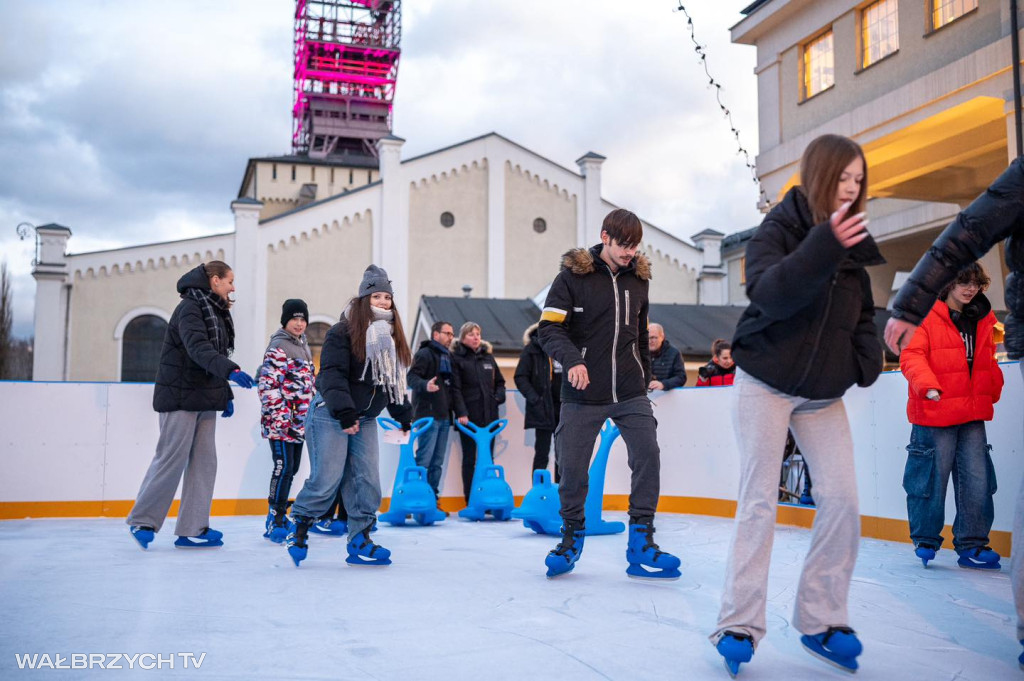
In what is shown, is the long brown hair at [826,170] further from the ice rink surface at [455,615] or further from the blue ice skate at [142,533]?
the blue ice skate at [142,533]

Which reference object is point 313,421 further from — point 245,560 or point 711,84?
point 711,84

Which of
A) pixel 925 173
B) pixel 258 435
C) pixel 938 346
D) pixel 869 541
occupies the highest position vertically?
pixel 925 173

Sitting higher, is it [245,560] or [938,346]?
[938,346]

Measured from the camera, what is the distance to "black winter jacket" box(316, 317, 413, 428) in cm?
514

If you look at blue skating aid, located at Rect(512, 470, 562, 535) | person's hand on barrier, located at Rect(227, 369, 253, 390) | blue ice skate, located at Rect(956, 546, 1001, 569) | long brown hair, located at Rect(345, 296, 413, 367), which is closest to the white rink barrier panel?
blue skating aid, located at Rect(512, 470, 562, 535)

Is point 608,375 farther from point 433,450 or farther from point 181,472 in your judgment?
point 433,450

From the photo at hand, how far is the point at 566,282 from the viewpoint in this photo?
4.98 metres

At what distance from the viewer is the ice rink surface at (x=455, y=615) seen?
308cm

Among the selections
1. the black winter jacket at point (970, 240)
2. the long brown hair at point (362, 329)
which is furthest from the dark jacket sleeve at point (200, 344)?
the black winter jacket at point (970, 240)

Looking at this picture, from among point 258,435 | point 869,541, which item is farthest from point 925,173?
point 258,435

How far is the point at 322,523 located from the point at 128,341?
2183 centimetres

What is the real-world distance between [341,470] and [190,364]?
142cm

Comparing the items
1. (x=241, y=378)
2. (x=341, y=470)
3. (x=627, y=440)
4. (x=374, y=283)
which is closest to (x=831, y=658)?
(x=627, y=440)

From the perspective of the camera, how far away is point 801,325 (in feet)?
9.91
